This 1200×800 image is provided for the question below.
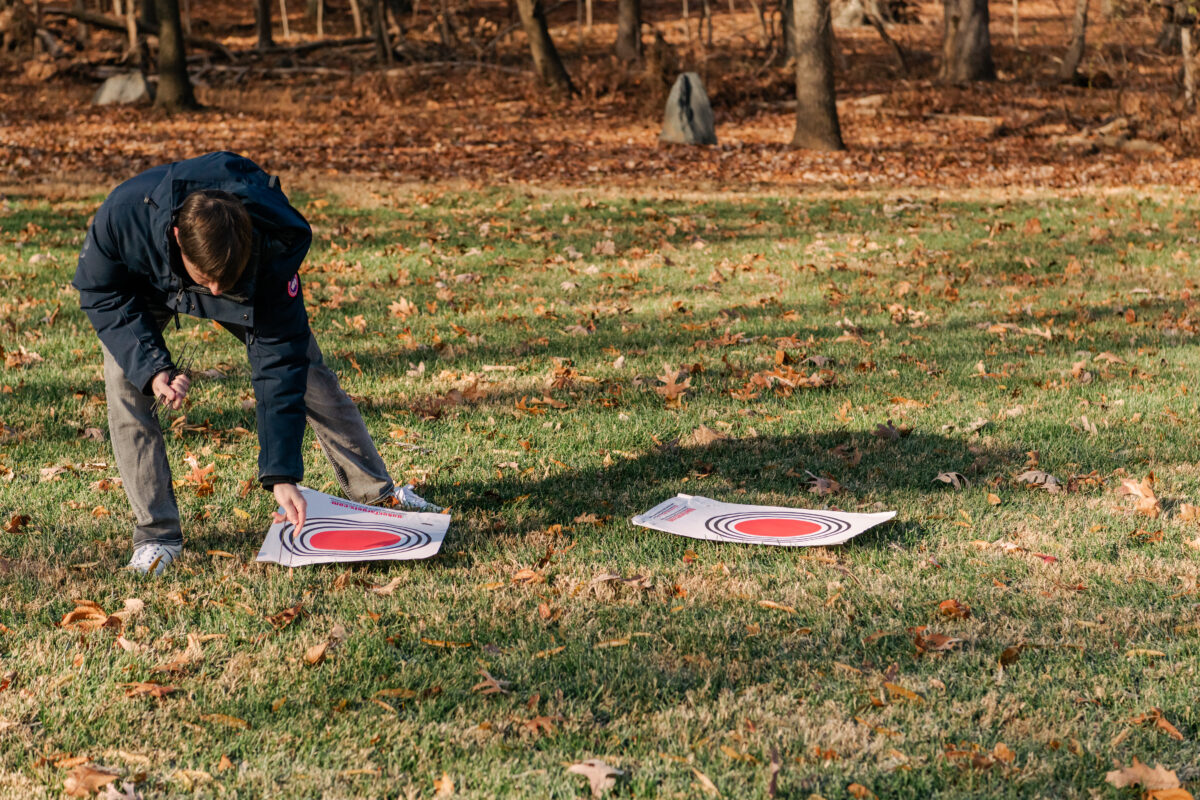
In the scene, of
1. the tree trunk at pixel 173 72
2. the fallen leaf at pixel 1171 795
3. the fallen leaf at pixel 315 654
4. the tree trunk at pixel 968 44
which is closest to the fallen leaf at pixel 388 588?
the fallen leaf at pixel 315 654

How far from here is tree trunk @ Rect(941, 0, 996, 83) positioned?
83.1ft

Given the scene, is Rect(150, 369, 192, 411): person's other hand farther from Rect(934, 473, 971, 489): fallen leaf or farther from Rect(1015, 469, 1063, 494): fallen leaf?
Rect(1015, 469, 1063, 494): fallen leaf

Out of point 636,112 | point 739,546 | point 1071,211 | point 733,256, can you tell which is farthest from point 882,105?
point 739,546

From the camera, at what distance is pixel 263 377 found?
3629 millimetres

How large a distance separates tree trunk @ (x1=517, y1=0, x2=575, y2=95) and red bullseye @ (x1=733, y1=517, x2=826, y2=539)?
2080 cm

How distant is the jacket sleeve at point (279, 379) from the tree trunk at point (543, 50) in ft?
70.4

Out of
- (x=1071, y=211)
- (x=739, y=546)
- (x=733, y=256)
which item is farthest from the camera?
(x=1071, y=211)

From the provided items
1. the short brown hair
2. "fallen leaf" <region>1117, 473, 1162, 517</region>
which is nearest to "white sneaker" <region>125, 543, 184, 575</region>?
the short brown hair

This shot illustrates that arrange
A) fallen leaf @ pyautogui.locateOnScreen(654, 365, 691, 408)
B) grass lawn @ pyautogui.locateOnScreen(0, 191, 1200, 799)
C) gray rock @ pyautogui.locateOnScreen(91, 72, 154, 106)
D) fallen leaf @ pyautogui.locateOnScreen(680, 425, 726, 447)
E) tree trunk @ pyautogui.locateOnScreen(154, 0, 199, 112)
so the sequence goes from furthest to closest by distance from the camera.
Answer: gray rock @ pyautogui.locateOnScreen(91, 72, 154, 106), tree trunk @ pyautogui.locateOnScreen(154, 0, 199, 112), fallen leaf @ pyautogui.locateOnScreen(654, 365, 691, 408), fallen leaf @ pyautogui.locateOnScreen(680, 425, 726, 447), grass lawn @ pyautogui.locateOnScreen(0, 191, 1200, 799)

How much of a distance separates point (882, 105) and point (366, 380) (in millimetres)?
18875

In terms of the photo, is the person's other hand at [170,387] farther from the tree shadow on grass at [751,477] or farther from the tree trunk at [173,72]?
the tree trunk at [173,72]

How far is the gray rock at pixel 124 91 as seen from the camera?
878 inches

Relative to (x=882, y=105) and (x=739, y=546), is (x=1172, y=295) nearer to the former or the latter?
(x=739, y=546)

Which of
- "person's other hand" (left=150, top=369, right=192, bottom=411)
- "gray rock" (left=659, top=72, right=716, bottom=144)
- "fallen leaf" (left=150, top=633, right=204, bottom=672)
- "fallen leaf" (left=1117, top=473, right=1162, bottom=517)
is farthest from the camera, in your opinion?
"gray rock" (left=659, top=72, right=716, bottom=144)
